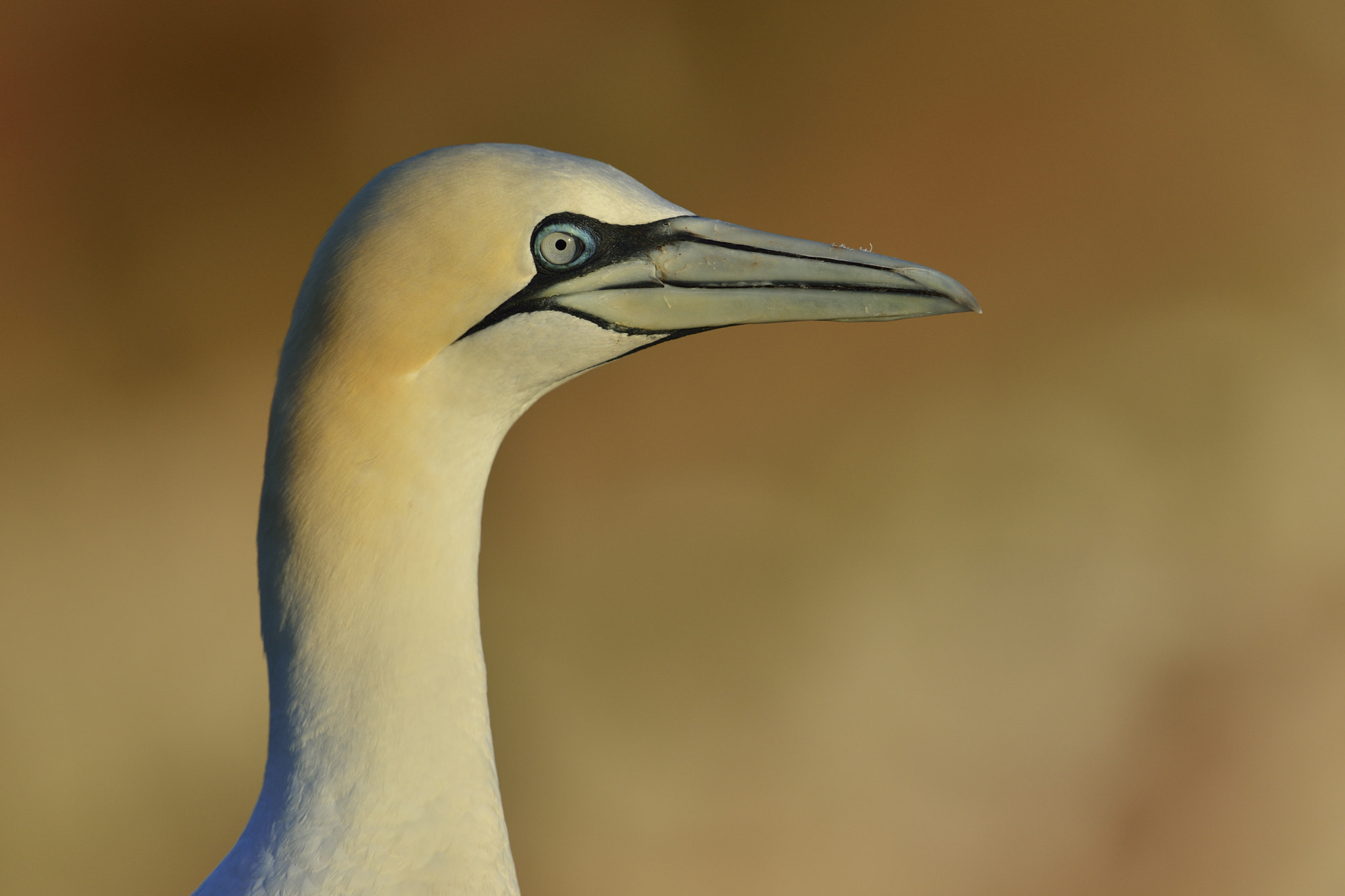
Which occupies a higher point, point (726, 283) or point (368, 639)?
point (726, 283)

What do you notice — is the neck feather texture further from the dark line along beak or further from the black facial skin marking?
the dark line along beak

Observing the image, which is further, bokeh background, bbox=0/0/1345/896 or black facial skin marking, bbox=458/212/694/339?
bokeh background, bbox=0/0/1345/896

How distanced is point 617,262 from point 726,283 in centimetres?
18

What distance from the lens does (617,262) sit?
1.60 meters

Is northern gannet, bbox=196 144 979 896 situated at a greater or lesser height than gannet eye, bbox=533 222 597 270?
lesser

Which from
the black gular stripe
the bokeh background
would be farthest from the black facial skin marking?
the bokeh background

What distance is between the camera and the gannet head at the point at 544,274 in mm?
1476

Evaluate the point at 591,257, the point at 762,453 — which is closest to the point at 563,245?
the point at 591,257

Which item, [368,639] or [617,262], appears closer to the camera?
[368,639]

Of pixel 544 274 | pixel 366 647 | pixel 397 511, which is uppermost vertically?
pixel 544 274

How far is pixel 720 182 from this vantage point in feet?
15.1

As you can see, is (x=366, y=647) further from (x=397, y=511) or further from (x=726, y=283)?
(x=726, y=283)

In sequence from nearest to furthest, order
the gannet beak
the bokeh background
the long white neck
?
the long white neck
the gannet beak
the bokeh background

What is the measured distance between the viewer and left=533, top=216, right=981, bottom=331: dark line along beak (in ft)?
5.26
